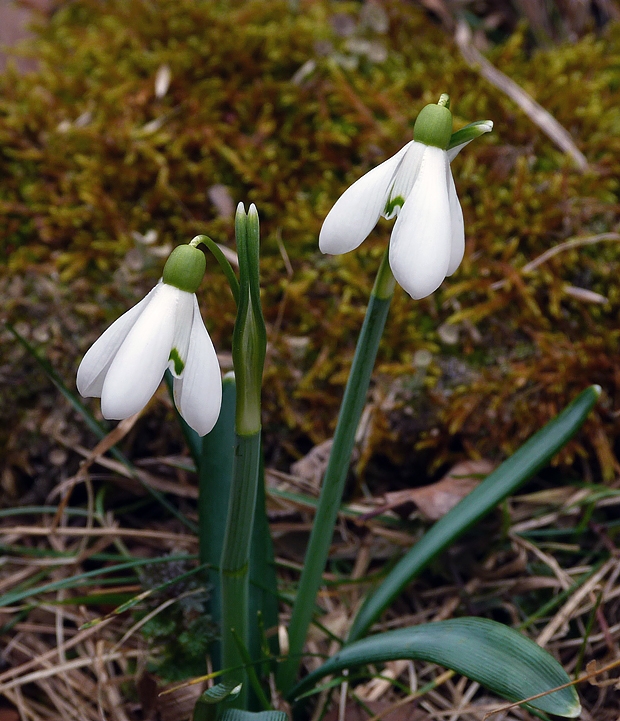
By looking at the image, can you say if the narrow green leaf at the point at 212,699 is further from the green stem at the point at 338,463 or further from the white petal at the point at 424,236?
the white petal at the point at 424,236

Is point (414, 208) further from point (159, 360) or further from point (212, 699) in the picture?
point (212, 699)

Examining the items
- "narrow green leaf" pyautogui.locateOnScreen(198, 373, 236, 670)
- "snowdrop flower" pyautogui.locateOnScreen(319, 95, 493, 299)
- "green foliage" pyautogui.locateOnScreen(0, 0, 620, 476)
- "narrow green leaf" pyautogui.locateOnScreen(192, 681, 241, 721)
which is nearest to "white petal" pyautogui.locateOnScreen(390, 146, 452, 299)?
"snowdrop flower" pyautogui.locateOnScreen(319, 95, 493, 299)

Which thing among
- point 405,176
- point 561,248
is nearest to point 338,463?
point 405,176

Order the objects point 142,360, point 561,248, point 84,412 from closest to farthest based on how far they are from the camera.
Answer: point 142,360
point 84,412
point 561,248

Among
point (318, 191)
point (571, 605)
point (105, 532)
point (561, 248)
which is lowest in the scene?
point (571, 605)

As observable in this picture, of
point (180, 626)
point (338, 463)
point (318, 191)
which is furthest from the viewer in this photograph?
point (318, 191)

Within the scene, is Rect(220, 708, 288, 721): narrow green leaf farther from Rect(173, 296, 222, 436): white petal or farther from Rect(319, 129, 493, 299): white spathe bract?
Rect(319, 129, 493, 299): white spathe bract

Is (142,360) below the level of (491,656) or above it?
above

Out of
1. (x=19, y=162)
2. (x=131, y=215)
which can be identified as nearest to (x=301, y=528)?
(x=131, y=215)
